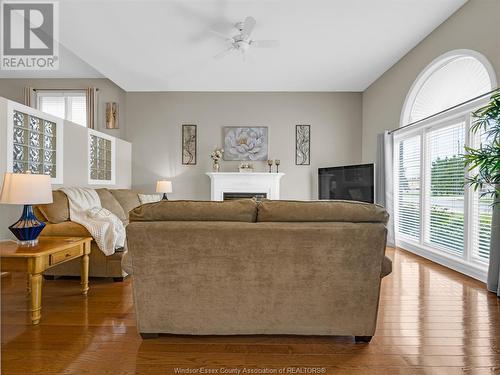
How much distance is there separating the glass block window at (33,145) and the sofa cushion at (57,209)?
465 mm

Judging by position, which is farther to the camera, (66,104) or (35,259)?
(66,104)

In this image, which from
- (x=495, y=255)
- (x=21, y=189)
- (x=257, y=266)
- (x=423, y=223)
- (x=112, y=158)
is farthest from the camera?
(x=112, y=158)

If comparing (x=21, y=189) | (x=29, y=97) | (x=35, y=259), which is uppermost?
(x=29, y=97)

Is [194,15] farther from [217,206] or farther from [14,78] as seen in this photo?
[14,78]

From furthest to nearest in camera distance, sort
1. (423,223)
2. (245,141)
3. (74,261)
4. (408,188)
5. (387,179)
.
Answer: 1. (245,141)
2. (387,179)
3. (408,188)
4. (423,223)
5. (74,261)

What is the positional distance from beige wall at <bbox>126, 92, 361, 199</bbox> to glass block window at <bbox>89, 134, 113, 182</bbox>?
0.89m

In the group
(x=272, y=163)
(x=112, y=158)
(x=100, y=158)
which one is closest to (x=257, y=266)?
(x=100, y=158)

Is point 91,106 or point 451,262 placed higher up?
point 91,106

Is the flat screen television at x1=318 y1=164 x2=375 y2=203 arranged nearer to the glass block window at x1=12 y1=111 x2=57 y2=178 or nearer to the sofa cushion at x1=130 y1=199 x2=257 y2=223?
the sofa cushion at x1=130 y1=199 x2=257 y2=223

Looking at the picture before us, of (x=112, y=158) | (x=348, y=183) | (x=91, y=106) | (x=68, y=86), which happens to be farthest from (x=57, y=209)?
(x=348, y=183)

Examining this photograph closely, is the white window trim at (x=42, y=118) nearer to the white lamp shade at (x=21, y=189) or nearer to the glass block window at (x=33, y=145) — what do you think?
the glass block window at (x=33, y=145)

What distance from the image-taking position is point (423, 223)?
170 inches

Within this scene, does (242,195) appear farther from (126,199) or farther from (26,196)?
(26,196)

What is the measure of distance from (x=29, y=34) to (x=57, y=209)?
290 centimetres
